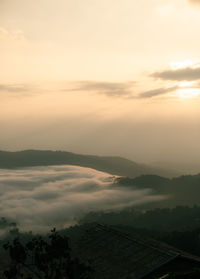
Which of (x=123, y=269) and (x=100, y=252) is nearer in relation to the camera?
(x=123, y=269)

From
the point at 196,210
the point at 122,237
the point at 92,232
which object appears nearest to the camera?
the point at 122,237

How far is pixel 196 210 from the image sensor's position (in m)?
175

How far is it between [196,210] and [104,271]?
158 meters

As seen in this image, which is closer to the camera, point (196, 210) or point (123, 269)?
point (123, 269)

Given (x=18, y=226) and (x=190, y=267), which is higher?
(x=190, y=267)

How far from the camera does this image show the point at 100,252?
32.1 meters

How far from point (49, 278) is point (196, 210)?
541ft

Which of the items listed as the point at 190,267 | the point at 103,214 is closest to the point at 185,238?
the point at 190,267

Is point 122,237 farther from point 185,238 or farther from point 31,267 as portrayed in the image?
point 185,238

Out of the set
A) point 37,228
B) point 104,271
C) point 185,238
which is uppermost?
point 104,271

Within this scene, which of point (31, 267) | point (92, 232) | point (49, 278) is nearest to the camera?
point (49, 278)

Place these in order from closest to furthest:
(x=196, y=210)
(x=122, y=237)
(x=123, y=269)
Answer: (x=123, y=269) < (x=122, y=237) < (x=196, y=210)

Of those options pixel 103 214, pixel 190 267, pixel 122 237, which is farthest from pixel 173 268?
pixel 103 214

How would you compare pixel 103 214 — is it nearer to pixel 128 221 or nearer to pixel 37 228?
pixel 128 221
